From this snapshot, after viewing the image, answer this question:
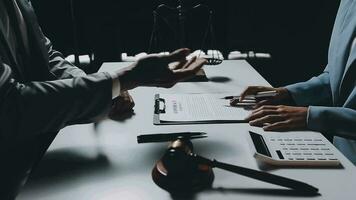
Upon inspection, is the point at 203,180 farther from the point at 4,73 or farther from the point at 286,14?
the point at 286,14

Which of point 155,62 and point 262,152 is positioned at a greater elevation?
point 155,62

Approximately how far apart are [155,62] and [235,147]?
291 millimetres

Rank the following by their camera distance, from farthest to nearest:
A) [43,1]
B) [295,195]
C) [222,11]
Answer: [222,11] < [43,1] < [295,195]

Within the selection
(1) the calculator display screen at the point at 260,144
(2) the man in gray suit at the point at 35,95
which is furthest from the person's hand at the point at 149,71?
(1) the calculator display screen at the point at 260,144

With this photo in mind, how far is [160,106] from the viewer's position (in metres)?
1.26

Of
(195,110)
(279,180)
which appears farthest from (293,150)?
(195,110)

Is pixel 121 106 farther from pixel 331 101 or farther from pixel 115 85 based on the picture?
pixel 331 101

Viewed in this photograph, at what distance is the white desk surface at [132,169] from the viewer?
75cm

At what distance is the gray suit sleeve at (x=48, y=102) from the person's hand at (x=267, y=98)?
473 millimetres

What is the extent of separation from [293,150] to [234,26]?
3.21m

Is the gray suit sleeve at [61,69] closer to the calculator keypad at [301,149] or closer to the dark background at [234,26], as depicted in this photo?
the calculator keypad at [301,149]

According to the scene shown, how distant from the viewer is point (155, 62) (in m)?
1.01

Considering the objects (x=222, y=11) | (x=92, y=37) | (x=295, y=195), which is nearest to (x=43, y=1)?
(x=92, y=37)

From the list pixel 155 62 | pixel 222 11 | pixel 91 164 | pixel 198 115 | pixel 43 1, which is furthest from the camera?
pixel 222 11
